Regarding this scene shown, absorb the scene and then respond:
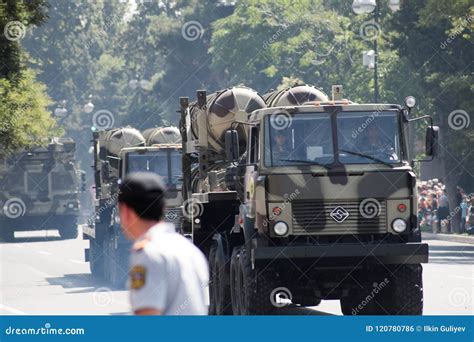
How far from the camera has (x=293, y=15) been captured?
68875mm

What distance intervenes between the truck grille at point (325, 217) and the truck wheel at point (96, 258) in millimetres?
13815

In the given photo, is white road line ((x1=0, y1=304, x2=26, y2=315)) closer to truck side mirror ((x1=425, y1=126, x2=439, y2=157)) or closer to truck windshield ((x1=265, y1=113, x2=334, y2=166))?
truck windshield ((x1=265, y1=113, x2=334, y2=166))

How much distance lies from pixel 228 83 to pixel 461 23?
148 feet

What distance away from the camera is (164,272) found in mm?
6605

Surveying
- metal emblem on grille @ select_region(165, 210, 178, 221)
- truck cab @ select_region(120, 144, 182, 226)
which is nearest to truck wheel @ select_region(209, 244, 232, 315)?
metal emblem on grille @ select_region(165, 210, 178, 221)

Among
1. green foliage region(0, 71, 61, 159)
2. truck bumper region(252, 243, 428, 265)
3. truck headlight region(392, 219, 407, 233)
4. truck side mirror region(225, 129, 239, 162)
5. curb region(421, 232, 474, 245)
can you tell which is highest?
green foliage region(0, 71, 61, 159)

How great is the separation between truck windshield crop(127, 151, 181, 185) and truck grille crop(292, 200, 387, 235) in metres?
10.3

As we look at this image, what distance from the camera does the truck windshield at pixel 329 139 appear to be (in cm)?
1695

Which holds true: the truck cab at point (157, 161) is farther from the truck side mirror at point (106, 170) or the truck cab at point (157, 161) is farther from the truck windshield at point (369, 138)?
the truck windshield at point (369, 138)

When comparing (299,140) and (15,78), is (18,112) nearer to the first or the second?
(15,78)

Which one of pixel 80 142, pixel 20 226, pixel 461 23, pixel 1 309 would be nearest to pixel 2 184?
pixel 20 226

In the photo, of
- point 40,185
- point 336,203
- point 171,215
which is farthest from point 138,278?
point 40,185

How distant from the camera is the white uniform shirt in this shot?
6602 millimetres

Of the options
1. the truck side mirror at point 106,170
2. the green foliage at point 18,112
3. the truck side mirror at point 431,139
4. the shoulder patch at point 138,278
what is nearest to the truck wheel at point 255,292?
the truck side mirror at point 431,139
